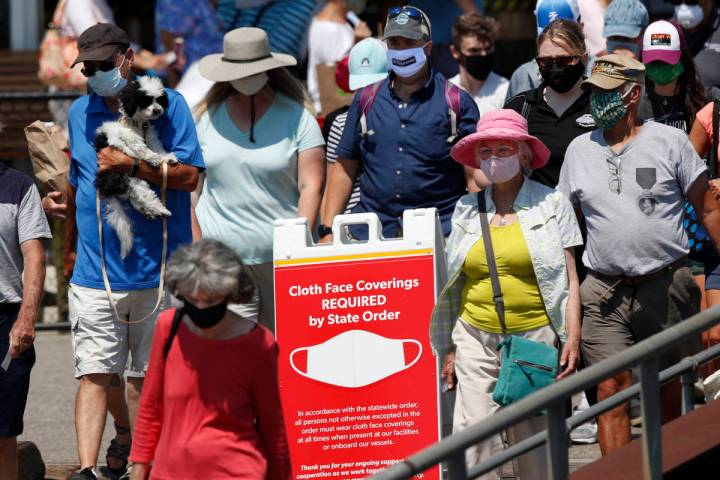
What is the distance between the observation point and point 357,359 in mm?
7789

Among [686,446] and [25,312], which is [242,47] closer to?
[25,312]

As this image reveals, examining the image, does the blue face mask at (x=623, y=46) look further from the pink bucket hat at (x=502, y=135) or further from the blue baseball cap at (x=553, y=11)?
the pink bucket hat at (x=502, y=135)

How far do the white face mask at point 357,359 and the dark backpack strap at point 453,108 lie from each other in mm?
1199

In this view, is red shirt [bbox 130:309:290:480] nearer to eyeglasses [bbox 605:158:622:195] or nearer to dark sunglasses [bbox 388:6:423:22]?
eyeglasses [bbox 605:158:622:195]

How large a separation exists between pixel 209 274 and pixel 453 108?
2.80 m

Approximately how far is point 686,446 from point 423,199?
89.7 inches

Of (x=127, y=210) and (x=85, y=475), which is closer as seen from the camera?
(x=85, y=475)

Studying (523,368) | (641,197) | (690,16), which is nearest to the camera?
(523,368)

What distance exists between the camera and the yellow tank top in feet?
24.0

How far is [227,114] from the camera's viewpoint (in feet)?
28.6

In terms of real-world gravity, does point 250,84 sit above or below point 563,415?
above

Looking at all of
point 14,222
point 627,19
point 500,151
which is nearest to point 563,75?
point 500,151

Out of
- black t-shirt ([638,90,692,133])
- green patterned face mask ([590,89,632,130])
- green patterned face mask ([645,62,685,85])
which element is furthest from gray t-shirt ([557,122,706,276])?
green patterned face mask ([645,62,685,85])

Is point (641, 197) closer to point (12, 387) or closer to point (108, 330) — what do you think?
point (108, 330)
